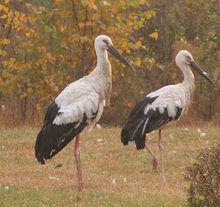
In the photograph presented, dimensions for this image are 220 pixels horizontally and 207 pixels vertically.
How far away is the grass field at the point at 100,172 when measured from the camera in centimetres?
867

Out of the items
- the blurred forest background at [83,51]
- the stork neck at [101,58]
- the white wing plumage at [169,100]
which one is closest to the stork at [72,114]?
the stork neck at [101,58]

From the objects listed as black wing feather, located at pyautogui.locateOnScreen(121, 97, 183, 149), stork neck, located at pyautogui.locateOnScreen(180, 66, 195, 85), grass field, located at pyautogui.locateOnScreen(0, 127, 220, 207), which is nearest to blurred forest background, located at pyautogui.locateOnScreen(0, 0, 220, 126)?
grass field, located at pyautogui.locateOnScreen(0, 127, 220, 207)

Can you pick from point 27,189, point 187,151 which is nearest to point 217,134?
point 187,151

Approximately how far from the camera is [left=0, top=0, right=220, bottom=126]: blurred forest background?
16.3 metres

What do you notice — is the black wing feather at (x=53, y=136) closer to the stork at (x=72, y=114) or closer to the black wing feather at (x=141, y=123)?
the stork at (x=72, y=114)

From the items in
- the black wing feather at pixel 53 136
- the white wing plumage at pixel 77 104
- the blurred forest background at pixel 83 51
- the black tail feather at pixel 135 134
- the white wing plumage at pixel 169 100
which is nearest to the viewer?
the black wing feather at pixel 53 136

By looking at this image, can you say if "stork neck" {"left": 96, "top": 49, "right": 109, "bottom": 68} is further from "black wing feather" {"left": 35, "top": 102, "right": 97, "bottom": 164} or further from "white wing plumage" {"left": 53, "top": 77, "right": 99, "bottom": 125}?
"black wing feather" {"left": 35, "top": 102, "right": 97, "bottom": 164}

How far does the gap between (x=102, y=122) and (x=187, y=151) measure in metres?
6.12

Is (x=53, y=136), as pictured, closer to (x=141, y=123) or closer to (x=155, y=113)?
(x=141, y=123)

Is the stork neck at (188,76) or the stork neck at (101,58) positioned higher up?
the stork neck at (101,58)

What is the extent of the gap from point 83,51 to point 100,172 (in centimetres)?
644

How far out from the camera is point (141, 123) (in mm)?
10391

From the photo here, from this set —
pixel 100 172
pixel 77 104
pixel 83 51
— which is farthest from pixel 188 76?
pixel 83 51

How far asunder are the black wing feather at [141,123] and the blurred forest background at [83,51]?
16.6 ft
